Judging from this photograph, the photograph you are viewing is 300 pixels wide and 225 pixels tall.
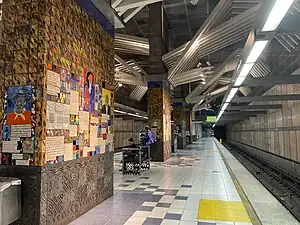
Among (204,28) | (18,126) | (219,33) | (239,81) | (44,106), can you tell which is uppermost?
(204,28)

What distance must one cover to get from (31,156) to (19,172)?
252 millimetres

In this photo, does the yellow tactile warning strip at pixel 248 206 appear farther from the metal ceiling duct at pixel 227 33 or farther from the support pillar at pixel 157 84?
the metal ceiling duct at pixel 227 33

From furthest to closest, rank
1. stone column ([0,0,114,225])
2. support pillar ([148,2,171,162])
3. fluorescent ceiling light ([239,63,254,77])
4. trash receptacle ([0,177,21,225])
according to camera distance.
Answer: support pillar ([148,2,171,162]) → fluorescent ceiling light ([239,63,254,77]) → stone column ([0,0,114,225]) → trash receptacle ([0,177,21,225])

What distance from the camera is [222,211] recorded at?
377 cm

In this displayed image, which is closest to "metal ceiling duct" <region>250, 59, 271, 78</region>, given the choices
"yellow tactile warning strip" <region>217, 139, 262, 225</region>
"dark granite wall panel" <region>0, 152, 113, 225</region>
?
"yellow tactile warning strip" <region>217, 139, 262, 225</region>

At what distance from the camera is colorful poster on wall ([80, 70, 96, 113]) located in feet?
12.4

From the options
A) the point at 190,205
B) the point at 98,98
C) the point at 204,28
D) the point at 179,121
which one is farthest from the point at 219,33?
the point at 179,121

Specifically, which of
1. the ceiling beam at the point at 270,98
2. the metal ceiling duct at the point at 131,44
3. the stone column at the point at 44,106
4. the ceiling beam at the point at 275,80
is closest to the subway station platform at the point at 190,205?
the stone column at the point at 44,106

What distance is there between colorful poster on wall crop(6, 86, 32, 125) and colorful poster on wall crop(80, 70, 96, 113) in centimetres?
94

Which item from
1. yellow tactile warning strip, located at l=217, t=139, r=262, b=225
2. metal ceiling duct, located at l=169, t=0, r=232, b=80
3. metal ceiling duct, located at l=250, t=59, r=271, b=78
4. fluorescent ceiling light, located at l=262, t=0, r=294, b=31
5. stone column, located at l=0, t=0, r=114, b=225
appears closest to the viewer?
fluorescent ceiling light, located at l=262, t=0, r=294, b=31

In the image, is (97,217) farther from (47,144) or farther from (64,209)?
(47,144)

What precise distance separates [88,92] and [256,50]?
9.87 ft

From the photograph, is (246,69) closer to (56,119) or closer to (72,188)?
(56,119)

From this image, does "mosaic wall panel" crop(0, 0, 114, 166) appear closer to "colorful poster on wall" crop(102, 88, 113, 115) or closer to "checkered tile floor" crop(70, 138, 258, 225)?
"colorful poster on wall" crop(102, 88, 113, 115)
